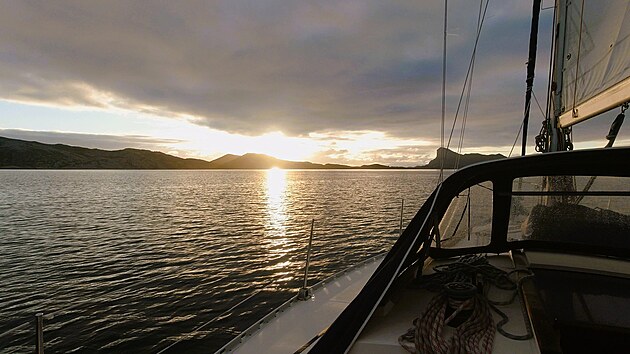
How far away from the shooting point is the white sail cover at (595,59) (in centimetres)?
363

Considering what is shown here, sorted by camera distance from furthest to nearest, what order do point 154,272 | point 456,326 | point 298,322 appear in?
point 154,272 < point 298,322 < point 456,326

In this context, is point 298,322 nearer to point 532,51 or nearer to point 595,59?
point 595,59

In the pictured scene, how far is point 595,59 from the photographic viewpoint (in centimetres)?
443

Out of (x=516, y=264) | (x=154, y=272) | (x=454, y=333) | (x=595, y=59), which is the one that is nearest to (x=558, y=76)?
(x=595, y=59)

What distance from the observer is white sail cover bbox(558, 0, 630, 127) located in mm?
3633

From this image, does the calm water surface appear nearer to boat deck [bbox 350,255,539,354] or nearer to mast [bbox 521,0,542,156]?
boat deck [bbox 350,255,539,354]

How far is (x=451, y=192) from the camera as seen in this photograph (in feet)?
10.9

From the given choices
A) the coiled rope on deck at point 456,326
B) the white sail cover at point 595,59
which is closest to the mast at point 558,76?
the white sail cover at point 595,59

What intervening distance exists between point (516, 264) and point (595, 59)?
9.46 feet

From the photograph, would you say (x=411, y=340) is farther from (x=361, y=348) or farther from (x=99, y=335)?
(x=99, y=335)

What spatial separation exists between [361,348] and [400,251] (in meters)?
0.85

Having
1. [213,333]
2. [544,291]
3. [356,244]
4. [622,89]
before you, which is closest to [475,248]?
[544,291]

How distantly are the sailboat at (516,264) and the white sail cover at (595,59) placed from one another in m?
0.02

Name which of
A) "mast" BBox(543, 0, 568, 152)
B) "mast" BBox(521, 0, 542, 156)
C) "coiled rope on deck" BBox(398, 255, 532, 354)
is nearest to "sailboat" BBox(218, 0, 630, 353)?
"coiled rope on deck" BBox(398, 255, 532, 354)
